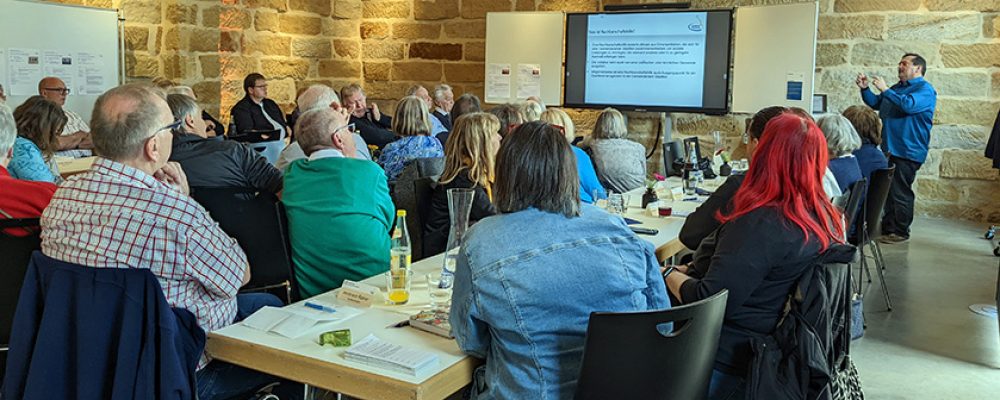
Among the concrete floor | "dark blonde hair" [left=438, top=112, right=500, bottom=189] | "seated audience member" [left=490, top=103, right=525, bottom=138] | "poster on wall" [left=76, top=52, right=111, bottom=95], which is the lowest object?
the concrete floor

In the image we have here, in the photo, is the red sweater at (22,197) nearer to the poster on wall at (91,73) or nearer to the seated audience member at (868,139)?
the seated audience member at (868,139)

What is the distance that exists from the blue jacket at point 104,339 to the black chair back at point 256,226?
103 centimetres

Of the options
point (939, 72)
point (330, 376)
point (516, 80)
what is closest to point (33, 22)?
point (516, 80)

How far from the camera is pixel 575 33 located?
9.45m

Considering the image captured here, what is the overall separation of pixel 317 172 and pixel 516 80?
6.79m

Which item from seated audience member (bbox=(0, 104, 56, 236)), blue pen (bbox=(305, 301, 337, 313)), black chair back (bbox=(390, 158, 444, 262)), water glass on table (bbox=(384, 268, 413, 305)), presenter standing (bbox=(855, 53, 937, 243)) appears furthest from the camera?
presenter standing (bbox=(855, 53, 937, 243))

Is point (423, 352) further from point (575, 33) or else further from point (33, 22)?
point (575, 33)

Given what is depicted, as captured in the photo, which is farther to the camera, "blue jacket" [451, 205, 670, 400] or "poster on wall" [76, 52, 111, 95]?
"poster on wall" [76, 52, 111, 95]

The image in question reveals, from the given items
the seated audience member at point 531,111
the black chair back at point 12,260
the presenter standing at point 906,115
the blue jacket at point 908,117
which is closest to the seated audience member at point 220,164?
the black chair back at point 12,260

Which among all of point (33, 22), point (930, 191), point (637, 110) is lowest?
point (930, 191)

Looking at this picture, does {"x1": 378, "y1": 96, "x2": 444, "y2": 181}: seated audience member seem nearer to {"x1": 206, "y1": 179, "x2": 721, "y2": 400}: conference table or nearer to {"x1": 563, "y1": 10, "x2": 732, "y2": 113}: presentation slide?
{"x1": 206, "y1": 179, "x2": 721, "y2": 400}: conference table

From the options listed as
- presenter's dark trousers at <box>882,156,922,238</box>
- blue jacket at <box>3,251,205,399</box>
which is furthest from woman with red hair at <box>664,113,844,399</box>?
presenter's dark trousers at <box>882,156,922,238</box>

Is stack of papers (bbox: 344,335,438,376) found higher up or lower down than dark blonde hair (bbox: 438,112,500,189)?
lower down

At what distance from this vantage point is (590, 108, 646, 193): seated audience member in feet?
18.5
